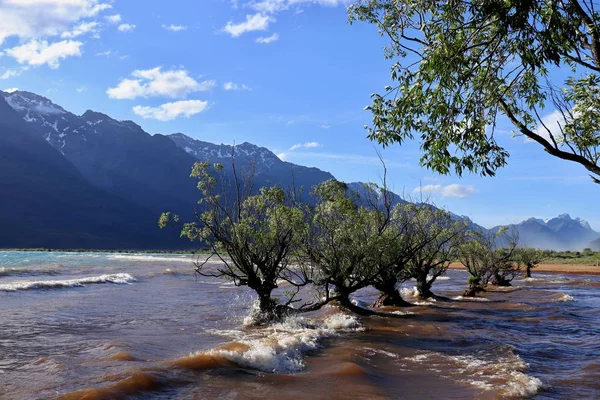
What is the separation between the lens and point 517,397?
1005cm

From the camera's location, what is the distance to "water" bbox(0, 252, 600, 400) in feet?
34.3

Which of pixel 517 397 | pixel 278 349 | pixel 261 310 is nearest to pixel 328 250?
pixel 261 310

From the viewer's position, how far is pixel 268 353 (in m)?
13.0

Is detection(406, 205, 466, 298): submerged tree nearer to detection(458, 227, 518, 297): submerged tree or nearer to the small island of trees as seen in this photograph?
detection(458, 227, 518, 297): submerged tree

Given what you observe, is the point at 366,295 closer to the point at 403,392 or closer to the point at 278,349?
the point at 278,349

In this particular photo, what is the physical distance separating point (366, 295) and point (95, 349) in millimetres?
22713

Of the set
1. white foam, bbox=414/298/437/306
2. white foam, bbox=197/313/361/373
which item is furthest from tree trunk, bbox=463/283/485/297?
white foam, bbox=197/313/361/373

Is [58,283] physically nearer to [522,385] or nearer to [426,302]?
[426,302]

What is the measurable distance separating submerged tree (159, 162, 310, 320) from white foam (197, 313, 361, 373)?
1403mm

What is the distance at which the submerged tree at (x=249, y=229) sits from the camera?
18.1 metres

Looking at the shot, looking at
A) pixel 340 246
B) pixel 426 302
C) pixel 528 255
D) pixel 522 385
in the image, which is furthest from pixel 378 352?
pixel 528 255

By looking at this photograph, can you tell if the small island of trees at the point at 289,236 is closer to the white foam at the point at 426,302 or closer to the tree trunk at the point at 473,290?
the white foam at the point at 426,302

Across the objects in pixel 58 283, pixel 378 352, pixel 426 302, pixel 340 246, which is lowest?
pixel 58 283

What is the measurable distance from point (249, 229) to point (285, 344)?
5177mm
